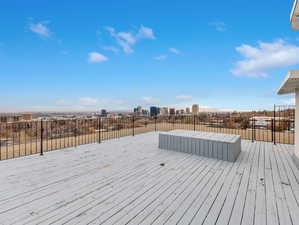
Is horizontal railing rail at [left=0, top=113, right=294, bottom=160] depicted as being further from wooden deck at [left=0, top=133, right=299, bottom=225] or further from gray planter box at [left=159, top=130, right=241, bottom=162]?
gray planter box at [left=159, top=130, right=241, bottom=162]

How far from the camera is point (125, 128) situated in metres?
7.40

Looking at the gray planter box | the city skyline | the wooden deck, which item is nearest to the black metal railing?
the city skyline

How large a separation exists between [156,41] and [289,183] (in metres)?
10.2

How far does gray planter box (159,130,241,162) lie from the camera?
3.37 metres

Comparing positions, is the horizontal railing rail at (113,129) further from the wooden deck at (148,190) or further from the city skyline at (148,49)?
the wooden deck at (148,190)

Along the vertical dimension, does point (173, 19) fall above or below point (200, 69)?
above

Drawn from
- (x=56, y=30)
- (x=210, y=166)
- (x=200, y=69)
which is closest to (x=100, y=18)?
(x=56, y=30)

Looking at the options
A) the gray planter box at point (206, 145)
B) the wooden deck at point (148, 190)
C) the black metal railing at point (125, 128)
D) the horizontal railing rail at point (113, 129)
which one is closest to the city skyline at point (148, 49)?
the black metal railing at point (125, 128)

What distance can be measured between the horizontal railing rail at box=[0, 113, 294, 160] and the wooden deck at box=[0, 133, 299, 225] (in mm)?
1613

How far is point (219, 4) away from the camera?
7059 millimetres

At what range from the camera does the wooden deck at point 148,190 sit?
1.52 metres

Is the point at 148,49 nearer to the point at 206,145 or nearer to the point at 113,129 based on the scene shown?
the point at 113,129

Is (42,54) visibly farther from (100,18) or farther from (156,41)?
(156,41)

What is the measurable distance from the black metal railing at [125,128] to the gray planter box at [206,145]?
237 cm
